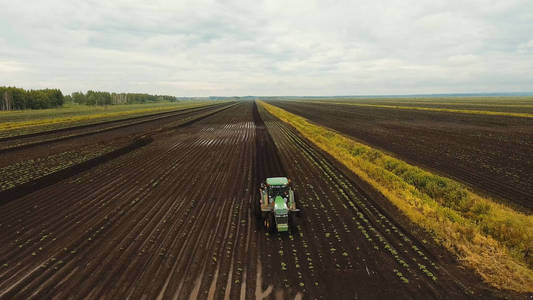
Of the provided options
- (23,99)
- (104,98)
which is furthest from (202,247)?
(104,98)

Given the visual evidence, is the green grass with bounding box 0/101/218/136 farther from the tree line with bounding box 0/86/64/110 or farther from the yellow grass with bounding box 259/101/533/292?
the yellow grass with bounding box 259/101/533/292

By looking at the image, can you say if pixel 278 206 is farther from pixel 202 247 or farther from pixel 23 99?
pixel 23 99

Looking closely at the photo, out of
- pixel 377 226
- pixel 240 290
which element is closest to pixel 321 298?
pixel 240 290

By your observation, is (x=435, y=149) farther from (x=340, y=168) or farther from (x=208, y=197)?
(x=208, y=197)

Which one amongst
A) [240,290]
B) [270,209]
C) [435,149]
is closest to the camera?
[240,290]

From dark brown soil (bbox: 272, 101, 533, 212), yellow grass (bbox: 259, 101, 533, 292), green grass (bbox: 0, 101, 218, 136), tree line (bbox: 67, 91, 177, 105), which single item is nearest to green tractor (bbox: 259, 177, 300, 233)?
yellow grass (bbox: 259, 101, 533, 292)
